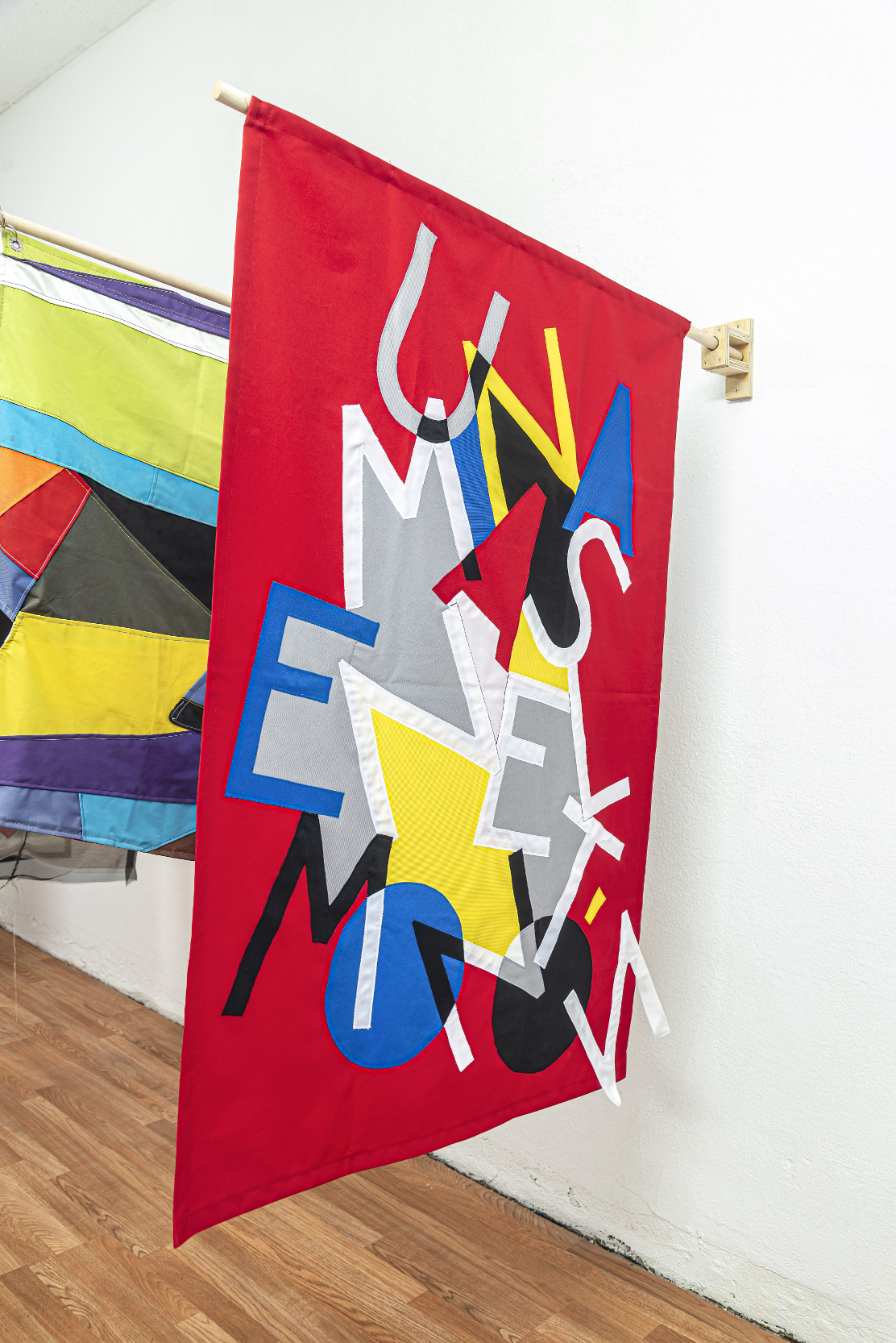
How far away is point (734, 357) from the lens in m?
1.53

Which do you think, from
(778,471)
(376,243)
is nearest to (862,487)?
(778,471)

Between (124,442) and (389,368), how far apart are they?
2.23ft

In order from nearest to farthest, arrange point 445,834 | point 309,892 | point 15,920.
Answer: point 309,892
point 445,834
point 15,920

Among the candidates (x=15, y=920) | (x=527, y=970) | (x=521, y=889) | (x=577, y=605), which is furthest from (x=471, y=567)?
(x=15, y=920)

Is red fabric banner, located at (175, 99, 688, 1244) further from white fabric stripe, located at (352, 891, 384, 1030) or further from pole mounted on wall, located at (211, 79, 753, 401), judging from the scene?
pole mounted on wall, located at (211, 79, 753, 401)

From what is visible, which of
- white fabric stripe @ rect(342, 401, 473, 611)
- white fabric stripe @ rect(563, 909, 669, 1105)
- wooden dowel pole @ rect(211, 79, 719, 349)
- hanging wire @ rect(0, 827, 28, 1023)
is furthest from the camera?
hanging wire @ rect(0, 827, 28, 1023)

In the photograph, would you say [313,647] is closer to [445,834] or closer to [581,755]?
[445,834]

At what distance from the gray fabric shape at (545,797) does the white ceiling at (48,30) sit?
277cm

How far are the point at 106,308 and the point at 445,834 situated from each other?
40.4 inches

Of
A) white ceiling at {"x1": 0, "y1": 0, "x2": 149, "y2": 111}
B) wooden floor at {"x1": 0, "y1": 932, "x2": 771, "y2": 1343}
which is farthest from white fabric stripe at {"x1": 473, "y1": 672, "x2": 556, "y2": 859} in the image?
white ceiling at {"x1": 0, "y1": 0, "x2": 149, "y2": 111}

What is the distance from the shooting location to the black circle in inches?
47.6

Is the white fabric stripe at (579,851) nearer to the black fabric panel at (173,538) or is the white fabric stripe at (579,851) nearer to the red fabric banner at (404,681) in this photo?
the red fabric banner at (404,681)

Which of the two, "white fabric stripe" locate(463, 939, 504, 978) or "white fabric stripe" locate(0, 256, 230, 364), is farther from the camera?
"white fabric stripe" locate(0, 256, 230, 364)

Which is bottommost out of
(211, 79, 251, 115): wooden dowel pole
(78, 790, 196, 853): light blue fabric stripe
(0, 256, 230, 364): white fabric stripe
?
(78, 790, 196, 853): light blue fabric stripe
